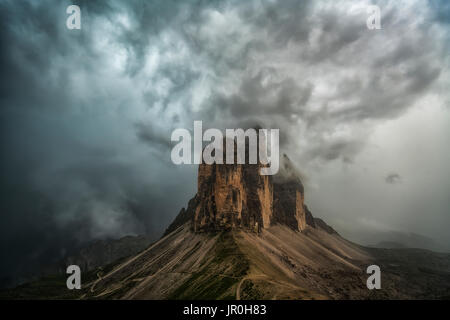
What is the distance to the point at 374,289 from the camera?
548ft

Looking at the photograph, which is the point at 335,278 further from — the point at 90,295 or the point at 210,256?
the point at 90,295

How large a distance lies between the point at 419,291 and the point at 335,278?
72.9 meters

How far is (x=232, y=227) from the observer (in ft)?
620

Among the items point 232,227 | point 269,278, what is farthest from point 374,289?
point 269,278
